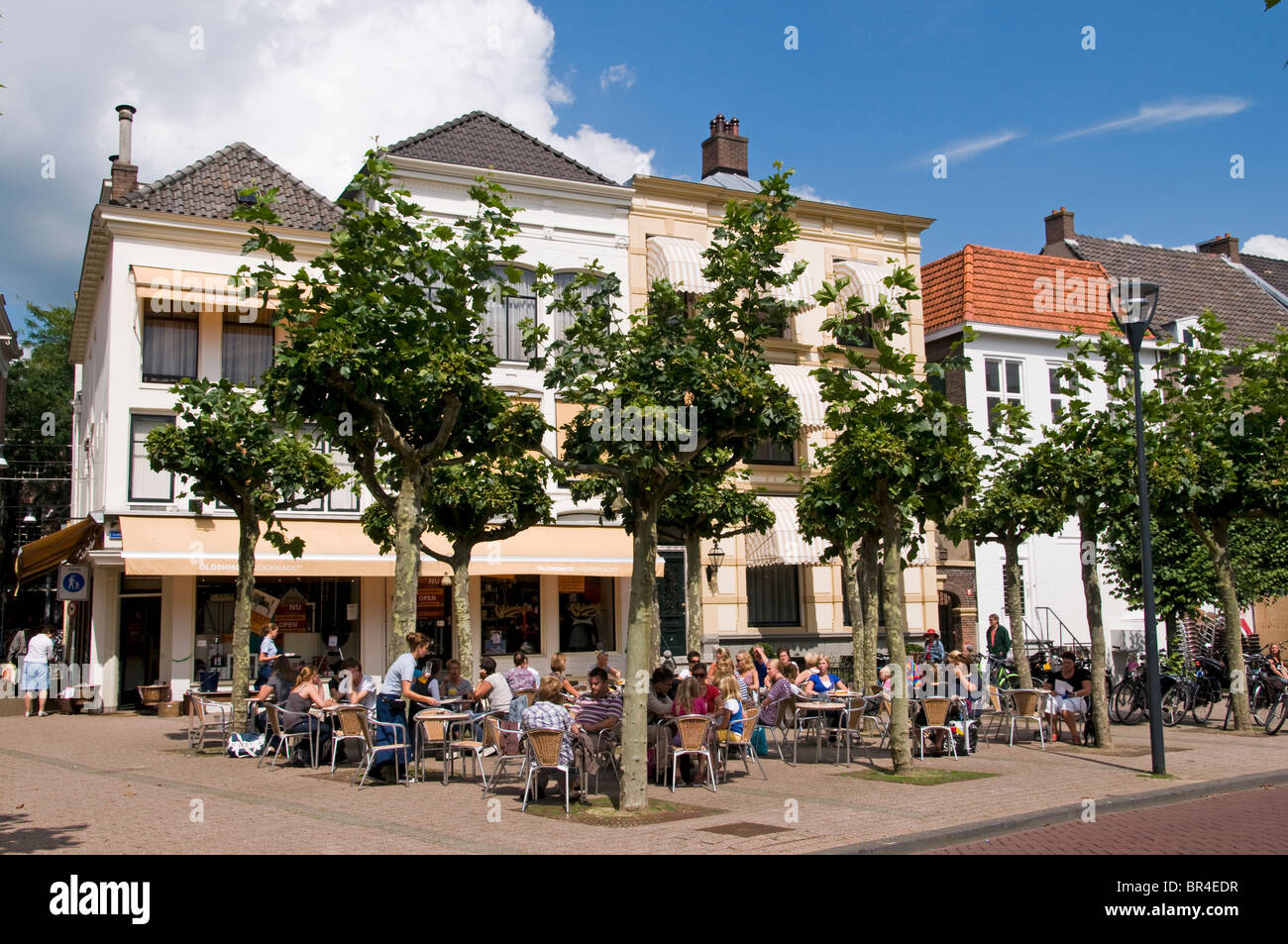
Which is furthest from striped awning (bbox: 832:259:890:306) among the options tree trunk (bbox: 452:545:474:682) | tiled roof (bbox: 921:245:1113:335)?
tree trunk (bbox: 452:545:474:682)

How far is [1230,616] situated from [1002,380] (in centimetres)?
1303

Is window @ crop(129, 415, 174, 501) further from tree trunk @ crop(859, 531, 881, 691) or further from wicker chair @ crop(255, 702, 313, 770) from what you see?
tree trunk @ crop(859, 531, 881, 691)

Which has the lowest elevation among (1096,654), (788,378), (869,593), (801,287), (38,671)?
(38,671)

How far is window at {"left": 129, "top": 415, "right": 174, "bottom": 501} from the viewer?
22766 millimetres

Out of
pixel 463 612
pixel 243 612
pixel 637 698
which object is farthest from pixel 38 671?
pixel 637 698

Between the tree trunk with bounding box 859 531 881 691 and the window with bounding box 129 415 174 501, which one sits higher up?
the window with bounding box 129 415 174 501

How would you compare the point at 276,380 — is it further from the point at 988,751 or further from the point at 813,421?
the point at 813,421

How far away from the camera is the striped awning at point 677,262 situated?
85.4ft

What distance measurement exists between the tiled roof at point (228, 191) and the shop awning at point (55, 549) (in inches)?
262

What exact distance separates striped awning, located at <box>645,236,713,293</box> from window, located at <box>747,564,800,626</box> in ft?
22.8

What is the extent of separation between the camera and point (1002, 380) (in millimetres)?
31016

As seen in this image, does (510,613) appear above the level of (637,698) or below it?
above

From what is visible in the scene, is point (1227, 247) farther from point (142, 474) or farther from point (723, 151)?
point (142, 474)

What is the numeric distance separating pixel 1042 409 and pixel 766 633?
10675 mm
